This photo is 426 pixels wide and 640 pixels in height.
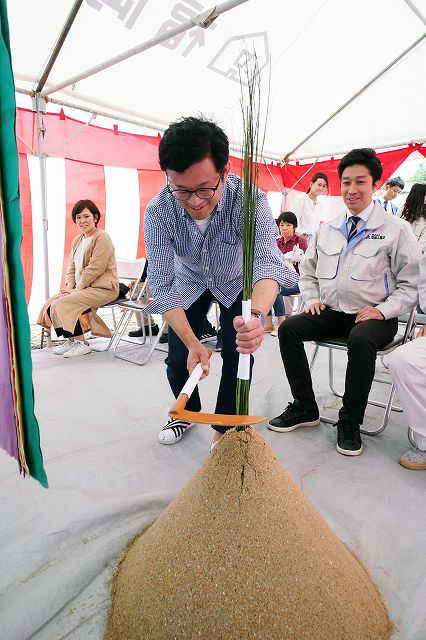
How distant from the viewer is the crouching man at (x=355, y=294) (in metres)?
1.85

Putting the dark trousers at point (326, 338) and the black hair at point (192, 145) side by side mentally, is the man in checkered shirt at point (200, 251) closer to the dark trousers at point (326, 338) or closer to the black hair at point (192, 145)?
the black hair at point (192, 145)

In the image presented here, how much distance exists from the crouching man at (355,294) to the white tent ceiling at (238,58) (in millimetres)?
1319

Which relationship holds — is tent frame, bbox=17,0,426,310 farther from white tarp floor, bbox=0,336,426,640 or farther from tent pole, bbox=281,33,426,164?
white tarp floor, bbox=0,336,426,640

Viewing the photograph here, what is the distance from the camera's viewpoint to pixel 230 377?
5.56ft

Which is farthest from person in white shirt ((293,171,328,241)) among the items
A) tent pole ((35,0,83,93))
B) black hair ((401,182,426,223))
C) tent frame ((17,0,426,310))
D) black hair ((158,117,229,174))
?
black hair ((158,117,229,174))

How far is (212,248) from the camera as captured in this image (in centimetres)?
154

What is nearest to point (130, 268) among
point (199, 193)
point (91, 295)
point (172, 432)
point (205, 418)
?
point (91, 295)

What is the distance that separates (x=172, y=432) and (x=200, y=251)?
0.87 m

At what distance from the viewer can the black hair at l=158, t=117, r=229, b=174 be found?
111 cm

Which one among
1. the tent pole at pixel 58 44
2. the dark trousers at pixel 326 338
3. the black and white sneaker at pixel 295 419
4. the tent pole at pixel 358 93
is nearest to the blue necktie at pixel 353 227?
the dark trousers at pixel 326 338

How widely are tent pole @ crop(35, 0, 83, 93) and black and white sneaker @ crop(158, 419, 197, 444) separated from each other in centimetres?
287

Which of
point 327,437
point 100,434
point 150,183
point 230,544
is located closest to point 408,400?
point 327,437

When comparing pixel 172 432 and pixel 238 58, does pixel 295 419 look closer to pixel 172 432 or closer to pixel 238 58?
pixel 172 432

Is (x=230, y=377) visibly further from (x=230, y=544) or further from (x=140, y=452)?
(x=230, y=544)
